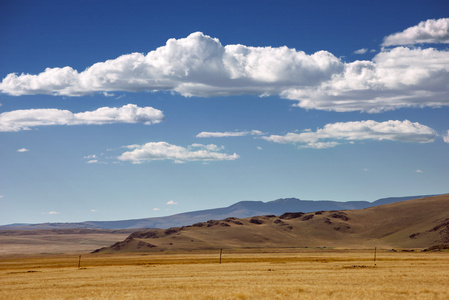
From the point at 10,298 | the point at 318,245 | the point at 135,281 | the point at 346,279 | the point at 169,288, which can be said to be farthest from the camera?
the point at 318,245

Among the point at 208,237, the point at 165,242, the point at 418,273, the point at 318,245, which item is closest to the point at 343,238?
the point at 318,245

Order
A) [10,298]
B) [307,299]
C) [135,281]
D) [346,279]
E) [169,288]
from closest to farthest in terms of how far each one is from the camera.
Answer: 1. [307,299]
2. [10,298]
3. [169,288]
4. [346,279]
5. [135,281]

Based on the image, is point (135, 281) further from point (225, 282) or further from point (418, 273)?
point (418, 273)

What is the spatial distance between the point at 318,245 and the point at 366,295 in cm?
15112

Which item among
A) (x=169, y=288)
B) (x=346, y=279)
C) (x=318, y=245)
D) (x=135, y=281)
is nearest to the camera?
(x=169, y=288)

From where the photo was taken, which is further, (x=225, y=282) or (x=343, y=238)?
(x=343, y=238)

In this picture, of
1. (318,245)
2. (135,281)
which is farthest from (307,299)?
(318,245)

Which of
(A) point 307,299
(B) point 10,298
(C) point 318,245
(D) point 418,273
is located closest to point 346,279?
(D) point 418,273

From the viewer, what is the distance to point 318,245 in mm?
184500

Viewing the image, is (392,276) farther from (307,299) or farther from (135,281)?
(135,281)

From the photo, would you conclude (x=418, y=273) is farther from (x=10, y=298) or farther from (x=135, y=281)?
(x=10, y=298)

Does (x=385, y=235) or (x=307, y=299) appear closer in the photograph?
(x=307, y=299)

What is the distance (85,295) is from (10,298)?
18.6 feet

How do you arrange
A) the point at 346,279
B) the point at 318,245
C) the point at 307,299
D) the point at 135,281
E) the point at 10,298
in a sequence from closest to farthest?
the point at 307,299 → the point at 10,298 → the point at 346,279 → the point at 135,281 → the point at 318,245
